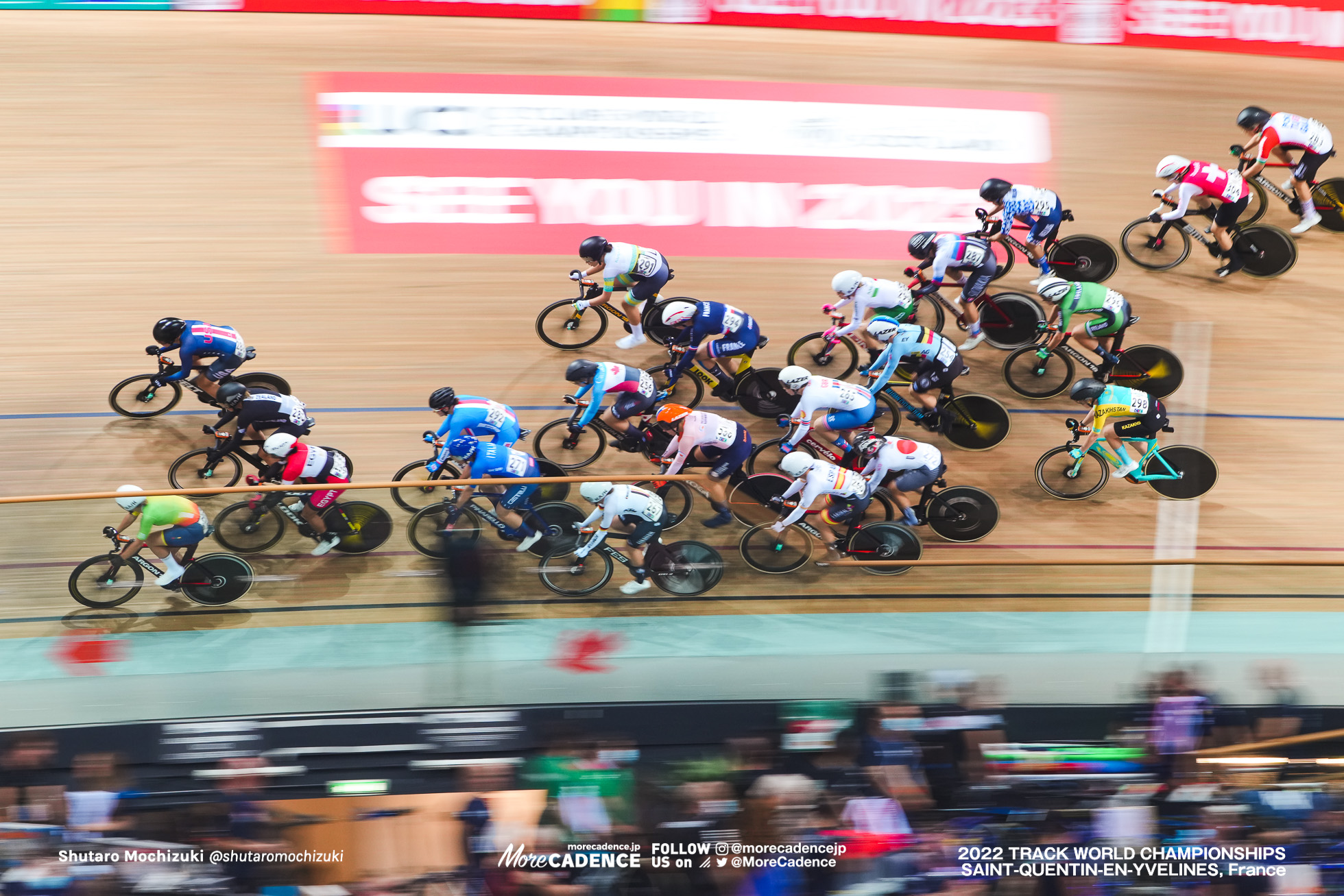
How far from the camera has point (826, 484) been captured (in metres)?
6.92

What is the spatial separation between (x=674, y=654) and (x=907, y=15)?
355 inches

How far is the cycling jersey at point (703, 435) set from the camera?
24.6 feet

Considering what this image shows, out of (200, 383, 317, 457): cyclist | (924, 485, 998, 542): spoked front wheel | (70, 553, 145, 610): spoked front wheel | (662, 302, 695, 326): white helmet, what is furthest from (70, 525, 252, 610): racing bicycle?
(924, 485, 998, 542): spoked front wheel

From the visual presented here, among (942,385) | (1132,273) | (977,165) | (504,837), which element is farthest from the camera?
(977,165)

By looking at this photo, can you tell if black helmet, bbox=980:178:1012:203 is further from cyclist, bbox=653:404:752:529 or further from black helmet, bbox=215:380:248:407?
black helmet, bbox=215:380:248:407

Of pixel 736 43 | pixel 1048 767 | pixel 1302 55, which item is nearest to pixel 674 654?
pixel 1048 767

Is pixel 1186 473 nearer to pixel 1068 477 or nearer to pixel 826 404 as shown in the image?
pixel 1068 477

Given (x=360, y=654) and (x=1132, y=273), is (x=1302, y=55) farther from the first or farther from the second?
(x=360, y=654)

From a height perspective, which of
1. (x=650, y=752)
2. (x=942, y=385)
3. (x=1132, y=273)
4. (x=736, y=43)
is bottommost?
(x=650, y=752)

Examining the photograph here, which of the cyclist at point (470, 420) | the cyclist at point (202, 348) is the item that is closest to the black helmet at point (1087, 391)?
the cyclist at point (470, 420)

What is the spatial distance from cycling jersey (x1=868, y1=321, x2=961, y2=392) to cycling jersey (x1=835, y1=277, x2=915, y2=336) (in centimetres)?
23

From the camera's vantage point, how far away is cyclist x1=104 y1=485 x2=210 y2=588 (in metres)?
5.35

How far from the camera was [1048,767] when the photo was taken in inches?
227

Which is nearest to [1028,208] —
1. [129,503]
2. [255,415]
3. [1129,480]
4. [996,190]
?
[996,190]
